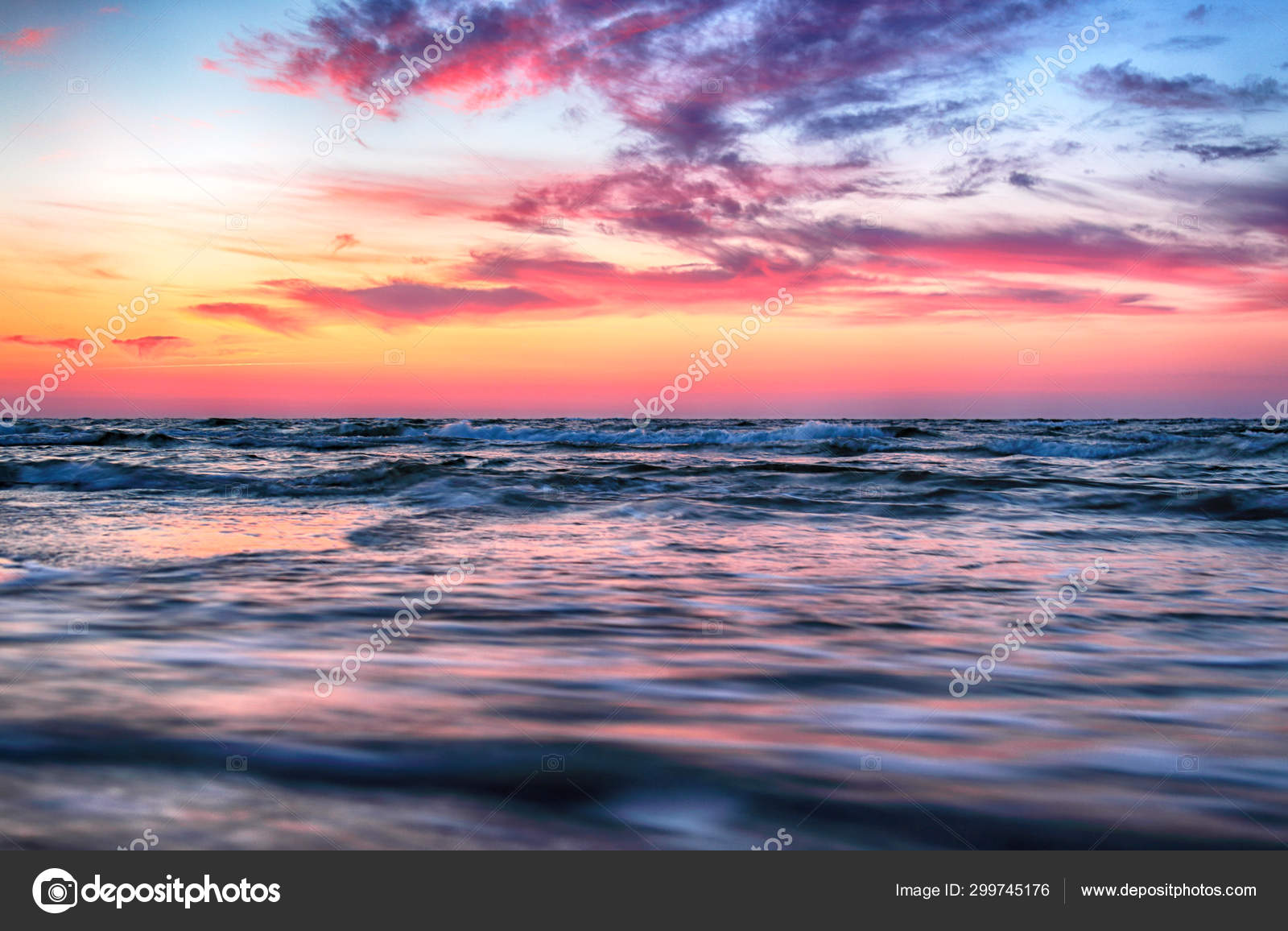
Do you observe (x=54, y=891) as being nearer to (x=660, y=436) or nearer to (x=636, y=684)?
(x=636, y=684)

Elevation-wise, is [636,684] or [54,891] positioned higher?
[636,684]

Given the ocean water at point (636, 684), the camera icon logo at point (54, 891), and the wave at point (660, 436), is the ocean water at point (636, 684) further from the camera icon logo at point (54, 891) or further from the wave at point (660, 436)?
the wave at point (660, 436)

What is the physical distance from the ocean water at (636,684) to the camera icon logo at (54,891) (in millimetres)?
131

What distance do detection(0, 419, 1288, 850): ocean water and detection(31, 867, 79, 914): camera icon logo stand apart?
13 centimetres

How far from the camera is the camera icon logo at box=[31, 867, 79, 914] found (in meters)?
2.01

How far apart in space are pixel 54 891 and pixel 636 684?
2190 mm

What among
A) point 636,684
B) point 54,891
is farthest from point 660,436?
point 54,891

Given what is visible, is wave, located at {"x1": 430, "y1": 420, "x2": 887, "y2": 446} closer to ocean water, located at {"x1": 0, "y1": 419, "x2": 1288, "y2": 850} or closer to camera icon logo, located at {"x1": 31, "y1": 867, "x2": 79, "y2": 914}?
ocean water, located at {"x1": 0, "y1": 419, "x2": 1288, "y2": 850}

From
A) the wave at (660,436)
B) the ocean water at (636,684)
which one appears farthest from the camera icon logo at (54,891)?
the wave at (660,436)

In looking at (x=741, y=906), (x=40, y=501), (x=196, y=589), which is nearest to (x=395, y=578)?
(x=196, y=589)

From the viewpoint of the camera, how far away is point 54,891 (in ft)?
6.69

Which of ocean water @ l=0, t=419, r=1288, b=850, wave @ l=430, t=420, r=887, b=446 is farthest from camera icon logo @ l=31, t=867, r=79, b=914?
wave @ l=430, t=420, r=887, b=446

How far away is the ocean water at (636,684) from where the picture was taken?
243 centimetres

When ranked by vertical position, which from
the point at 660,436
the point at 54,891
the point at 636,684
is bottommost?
the point at 54,891
